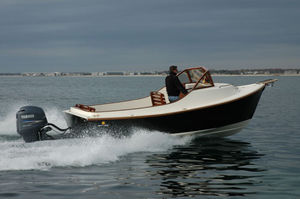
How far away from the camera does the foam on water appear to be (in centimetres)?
815

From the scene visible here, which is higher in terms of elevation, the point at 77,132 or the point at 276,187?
the point at 77,132

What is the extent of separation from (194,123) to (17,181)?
489 centimetres

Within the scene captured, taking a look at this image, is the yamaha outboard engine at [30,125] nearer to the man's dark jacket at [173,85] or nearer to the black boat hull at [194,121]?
the black boat hull at [194,121]

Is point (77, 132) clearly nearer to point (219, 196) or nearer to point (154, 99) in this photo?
point (154, 99)

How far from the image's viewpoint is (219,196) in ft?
21.0

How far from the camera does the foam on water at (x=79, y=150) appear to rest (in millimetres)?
8148

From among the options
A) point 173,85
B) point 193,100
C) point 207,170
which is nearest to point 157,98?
point 173,85

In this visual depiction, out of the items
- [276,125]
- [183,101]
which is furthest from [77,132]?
[276,125]

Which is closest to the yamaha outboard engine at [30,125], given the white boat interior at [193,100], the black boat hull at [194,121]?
the black boat hull at [194,121]

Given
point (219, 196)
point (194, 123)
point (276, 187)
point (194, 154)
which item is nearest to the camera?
point (219, 196)

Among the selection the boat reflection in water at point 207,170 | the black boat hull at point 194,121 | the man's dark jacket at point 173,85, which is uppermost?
the man's dark jacket at point 173,85

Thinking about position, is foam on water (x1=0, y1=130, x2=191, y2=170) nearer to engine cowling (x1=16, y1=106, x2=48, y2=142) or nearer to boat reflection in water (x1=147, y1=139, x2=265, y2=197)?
engine cowling (x1=16, y1=106, x2=48, y2=142)

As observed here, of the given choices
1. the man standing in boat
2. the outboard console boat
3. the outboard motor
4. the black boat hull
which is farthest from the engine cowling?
the man standing in boat

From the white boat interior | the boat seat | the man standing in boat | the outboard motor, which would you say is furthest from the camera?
the boat seat
